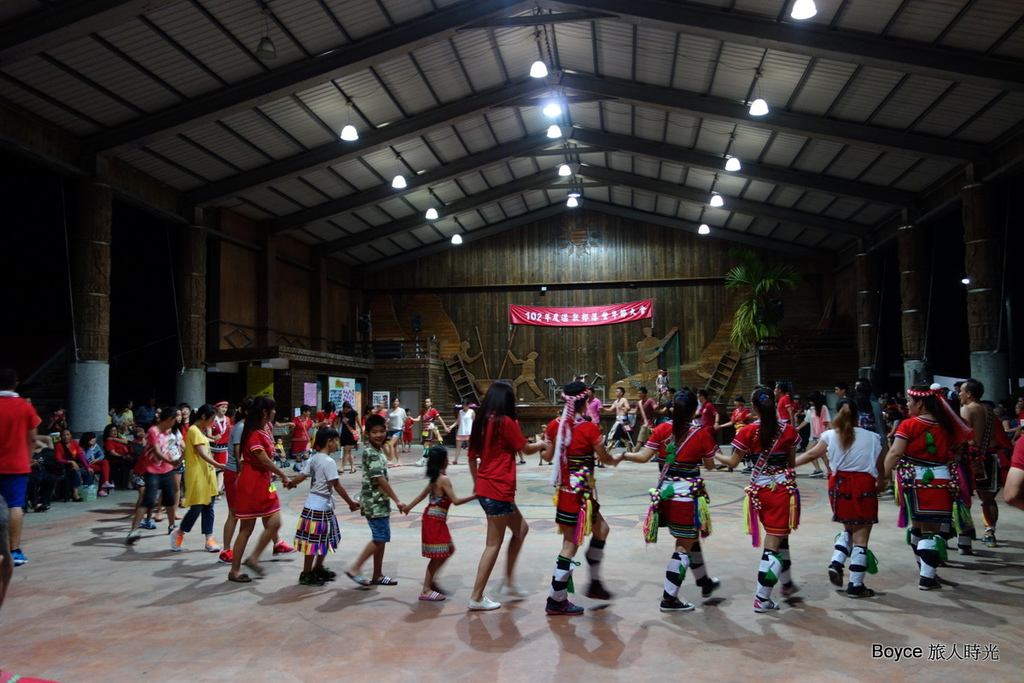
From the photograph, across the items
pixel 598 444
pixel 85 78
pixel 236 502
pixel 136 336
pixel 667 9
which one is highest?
pixel 667 9

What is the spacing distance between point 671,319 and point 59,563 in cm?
2165

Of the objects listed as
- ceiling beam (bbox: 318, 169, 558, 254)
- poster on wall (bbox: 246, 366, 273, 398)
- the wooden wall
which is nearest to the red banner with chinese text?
the wooden wall

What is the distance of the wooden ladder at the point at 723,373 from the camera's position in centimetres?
2381

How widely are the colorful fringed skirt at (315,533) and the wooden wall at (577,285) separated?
20327 millimetres

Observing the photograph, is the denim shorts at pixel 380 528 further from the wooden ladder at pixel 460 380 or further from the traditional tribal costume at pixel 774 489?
the wooden ladder at pixel 460 380

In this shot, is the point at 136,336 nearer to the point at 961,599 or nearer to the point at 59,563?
the point at 59,563

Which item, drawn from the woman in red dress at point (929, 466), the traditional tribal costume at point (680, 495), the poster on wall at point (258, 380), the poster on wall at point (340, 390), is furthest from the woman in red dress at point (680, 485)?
the poster on wall at point (340, 390)

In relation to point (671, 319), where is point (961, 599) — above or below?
below

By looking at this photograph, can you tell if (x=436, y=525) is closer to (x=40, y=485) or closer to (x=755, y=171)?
(x=40, y=485)

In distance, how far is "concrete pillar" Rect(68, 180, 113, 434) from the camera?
13.4m

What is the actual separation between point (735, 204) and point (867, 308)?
4.99m

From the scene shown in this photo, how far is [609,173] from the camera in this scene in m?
22.7

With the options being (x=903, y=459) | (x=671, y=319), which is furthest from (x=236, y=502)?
(x=671, y=319)

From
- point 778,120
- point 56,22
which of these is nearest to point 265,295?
point 56,22
